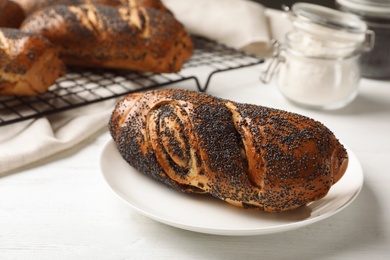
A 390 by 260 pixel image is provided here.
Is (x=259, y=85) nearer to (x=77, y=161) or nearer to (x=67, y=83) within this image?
(x=67, y=83)

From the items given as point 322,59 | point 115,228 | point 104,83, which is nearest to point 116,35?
point 104,83

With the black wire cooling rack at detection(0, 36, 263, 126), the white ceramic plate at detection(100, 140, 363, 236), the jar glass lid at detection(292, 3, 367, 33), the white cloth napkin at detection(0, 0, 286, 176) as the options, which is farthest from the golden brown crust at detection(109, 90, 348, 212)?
the jar glass lid at detection(292, 3, 367, 33)

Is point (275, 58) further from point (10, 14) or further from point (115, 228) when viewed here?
point (115, 228)

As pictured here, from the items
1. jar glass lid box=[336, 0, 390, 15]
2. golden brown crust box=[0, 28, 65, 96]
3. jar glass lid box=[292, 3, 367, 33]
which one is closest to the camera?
golden brown crust box=[0, 28, 65, 96]

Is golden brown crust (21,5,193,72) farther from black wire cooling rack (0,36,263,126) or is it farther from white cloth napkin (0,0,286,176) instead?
white cloth napkin (0,0,286,176)

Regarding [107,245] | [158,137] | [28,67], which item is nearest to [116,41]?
[28,67]

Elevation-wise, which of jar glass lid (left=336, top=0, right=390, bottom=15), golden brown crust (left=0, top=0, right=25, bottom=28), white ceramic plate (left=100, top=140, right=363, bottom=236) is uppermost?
golden brown crust (left=0, top=0, right=25, bottom=28)

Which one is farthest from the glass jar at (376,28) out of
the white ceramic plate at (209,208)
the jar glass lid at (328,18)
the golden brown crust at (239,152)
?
the golden brown crust at (239,152)
